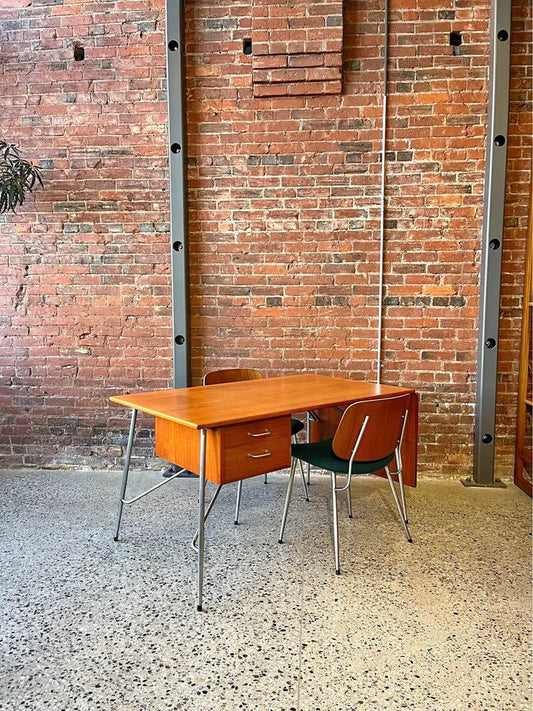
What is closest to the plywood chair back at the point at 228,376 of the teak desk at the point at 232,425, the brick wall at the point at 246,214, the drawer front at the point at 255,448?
the teak desk at the point at 232,425

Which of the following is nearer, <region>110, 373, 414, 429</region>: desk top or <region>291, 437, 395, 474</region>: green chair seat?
<region>110, 373, 414, 429</region>: desk top

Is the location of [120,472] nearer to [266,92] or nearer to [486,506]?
[486,506]

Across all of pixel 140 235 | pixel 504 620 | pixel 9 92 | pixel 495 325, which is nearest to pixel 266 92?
pixel 140 235

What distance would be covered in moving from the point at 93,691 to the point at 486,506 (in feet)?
8.32

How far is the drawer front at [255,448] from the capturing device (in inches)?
86.7

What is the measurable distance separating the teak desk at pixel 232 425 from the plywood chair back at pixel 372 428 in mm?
195

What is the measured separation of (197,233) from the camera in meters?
3.73

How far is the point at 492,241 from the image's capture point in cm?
343

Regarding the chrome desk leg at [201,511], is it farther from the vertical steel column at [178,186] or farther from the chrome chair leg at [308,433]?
the vertical steel column at [178,186]

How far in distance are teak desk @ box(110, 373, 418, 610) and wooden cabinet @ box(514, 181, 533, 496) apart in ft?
3.49

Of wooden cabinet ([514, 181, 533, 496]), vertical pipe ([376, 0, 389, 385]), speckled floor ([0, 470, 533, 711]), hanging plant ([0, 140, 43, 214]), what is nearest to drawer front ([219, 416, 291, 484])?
speckled floor ([0, 470, 533, 711])

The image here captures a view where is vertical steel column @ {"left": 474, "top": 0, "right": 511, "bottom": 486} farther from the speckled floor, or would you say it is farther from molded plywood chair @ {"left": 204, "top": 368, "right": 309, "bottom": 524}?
molded plywood chair @ {"left": 204, "top": 368, "right": 309, "bottom": 524}

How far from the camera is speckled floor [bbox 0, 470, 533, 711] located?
166 centimetres

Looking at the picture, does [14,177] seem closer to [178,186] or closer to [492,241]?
[178,186]
